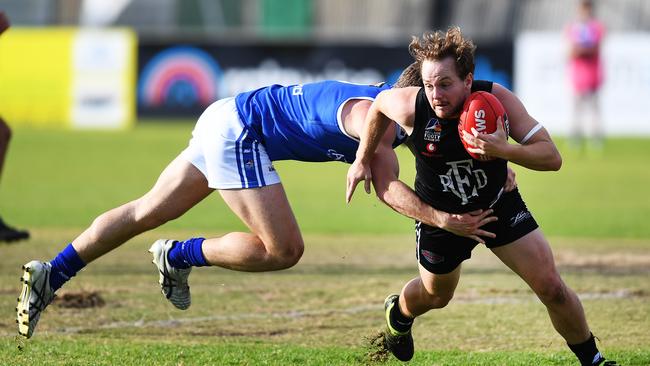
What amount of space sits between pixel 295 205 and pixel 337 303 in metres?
6.90

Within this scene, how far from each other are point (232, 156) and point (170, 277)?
97 centimetres

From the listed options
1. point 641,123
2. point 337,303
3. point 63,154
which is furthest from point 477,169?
point 641,123

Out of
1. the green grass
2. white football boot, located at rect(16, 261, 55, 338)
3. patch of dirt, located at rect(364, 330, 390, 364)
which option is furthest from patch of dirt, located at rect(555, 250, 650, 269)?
white football boot, located at rect(16, 261, 55, 338)

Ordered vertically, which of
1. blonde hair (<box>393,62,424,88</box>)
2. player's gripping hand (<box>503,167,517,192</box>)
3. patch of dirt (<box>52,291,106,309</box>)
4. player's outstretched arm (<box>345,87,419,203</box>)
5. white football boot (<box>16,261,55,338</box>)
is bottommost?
patch of dirt (<box>52,291,106,309</box>)

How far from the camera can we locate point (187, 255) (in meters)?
7.19

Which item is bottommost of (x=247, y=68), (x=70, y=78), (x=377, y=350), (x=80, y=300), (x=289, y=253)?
(x=70, y=78)

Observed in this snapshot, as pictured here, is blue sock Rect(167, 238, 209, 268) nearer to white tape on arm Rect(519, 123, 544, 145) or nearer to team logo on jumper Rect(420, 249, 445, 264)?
team logo on jumper Rect(420, 249, 445, 264)

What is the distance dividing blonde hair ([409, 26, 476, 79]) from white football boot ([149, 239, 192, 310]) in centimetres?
228

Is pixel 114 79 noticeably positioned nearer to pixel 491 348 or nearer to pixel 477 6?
pixel 477 6

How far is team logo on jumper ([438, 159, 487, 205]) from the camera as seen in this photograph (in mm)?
6230

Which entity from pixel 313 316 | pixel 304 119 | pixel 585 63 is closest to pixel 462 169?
pixel 304 119

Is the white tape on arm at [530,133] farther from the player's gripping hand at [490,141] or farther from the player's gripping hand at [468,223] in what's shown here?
the player's gripping hand at [468,223]

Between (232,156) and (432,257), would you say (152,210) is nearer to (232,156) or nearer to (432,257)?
(232,156)

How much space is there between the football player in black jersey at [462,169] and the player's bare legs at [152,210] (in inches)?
48.9
